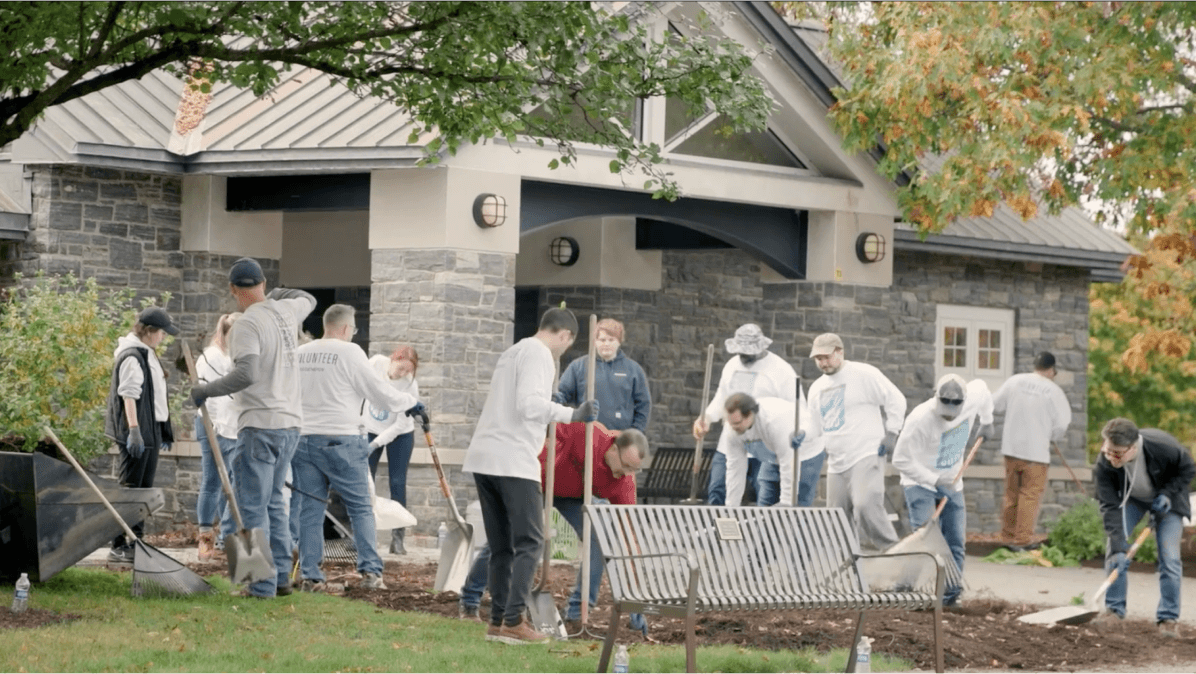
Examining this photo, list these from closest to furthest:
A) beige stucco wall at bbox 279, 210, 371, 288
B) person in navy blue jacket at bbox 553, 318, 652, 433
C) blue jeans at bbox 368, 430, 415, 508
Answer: person in navy blue jacket at bbox 553, 318, 652, 433 < blue jeans at bbox 368, 430, 415, 508 < beige stucco wall at bbox 279, 210, 371, 288

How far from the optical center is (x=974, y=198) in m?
16.3

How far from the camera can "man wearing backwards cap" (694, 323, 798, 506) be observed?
554 inches

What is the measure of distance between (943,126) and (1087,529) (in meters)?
4.05

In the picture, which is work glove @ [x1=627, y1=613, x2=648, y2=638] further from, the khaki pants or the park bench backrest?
the khaki pants

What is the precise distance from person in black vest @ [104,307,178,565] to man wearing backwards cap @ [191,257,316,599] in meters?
1.33

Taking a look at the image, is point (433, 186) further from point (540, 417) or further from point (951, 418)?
point (540, 417)

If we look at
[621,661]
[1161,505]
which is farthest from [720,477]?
[621,661]

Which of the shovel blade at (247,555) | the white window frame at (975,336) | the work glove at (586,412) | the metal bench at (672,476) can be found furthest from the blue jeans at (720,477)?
the white window frame at (975,336)

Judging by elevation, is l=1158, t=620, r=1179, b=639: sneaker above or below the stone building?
below

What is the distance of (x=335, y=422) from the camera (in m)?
11.4

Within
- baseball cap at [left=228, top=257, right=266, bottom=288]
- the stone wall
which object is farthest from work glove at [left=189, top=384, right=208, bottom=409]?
the stone wall

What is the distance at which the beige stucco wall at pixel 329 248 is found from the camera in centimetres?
1892

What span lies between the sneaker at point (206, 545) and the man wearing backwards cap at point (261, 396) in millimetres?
2261

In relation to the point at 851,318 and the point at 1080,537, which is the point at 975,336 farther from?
the point at 1080,537
